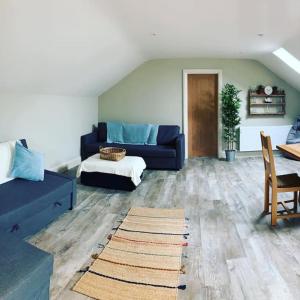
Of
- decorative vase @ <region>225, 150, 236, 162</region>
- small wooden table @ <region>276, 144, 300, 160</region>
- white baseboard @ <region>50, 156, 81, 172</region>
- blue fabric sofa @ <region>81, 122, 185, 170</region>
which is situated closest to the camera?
small wooden table @ <region>276, 144, 300, 160</region>

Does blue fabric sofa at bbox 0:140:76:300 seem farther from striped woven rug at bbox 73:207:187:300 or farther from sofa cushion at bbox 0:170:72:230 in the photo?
striped woven rug at bbox 73:207:187:300

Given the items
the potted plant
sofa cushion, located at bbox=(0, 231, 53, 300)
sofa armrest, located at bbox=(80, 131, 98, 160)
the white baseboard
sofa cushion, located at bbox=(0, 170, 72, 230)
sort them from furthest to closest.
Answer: the potted plant, sofa armrest, located at bbox=(80, 131, 98, 160), the white baseboard, sofa cushion, located at bbox=(0, 170, 72, 230), sofa cushion, located at bbox=(0, 231, 53, 300)

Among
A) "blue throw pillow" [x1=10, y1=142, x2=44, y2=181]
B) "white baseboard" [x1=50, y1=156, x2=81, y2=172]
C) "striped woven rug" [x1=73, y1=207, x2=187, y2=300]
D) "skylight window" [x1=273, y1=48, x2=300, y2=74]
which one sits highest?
"skylight window" [x1=273, y1=48, x2=300, y2=74]

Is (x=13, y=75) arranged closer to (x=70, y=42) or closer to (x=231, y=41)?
(x=70, y=42)

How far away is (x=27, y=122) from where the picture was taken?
388 cm

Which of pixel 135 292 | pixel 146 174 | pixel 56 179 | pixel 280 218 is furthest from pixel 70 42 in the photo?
pixel 280 218

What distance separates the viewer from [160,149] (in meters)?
5.03

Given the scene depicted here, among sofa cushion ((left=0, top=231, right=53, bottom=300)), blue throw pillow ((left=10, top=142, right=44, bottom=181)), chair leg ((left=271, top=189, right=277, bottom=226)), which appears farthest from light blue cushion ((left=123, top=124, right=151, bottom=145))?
sofa cushion ((left=0, top=231, right=53, bottom=300))

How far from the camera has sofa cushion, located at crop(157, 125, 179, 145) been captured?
5.55 meters

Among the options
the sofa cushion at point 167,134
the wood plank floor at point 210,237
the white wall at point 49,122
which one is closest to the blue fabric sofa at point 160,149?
the sofa cushion at point 167,134

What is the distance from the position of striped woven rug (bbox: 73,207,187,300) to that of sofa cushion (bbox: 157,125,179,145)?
2772mm

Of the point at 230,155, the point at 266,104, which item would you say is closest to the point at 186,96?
the point at 230,155

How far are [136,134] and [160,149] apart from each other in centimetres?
78

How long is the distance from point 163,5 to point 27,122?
7.86 ft
